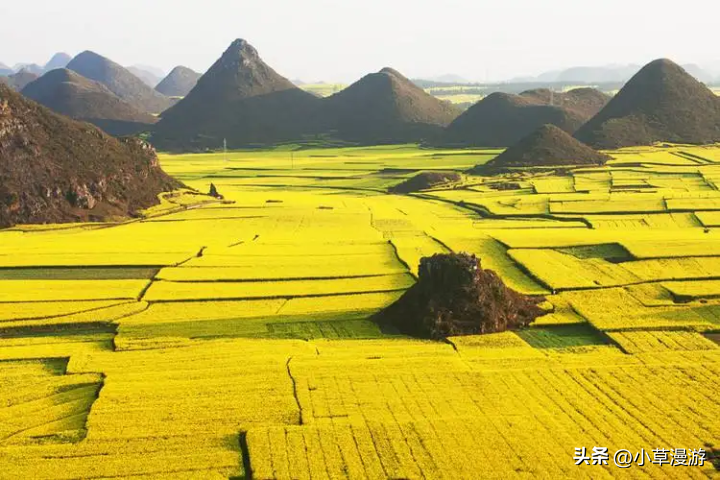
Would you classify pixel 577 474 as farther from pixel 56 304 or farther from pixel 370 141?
pixel 370 141

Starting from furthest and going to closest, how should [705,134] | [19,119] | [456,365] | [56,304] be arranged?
1. [705,134]
2. [19,119]
3. [56,304]
4. [456,365]

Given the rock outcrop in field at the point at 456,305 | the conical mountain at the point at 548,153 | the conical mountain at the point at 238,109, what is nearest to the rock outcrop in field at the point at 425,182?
the conical mountain at the point at 548,153

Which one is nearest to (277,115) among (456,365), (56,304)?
(56,304)

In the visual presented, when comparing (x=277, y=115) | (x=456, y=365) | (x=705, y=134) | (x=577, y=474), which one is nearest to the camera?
(x=577, y=474)

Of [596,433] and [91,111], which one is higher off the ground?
[91,111]

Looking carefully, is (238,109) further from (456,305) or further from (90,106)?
(456,305)

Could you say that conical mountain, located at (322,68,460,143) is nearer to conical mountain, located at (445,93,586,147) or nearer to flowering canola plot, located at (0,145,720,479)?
conical mountain, located at (445,93,586,147)

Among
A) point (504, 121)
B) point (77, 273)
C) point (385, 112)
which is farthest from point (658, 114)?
point (77, 273)
